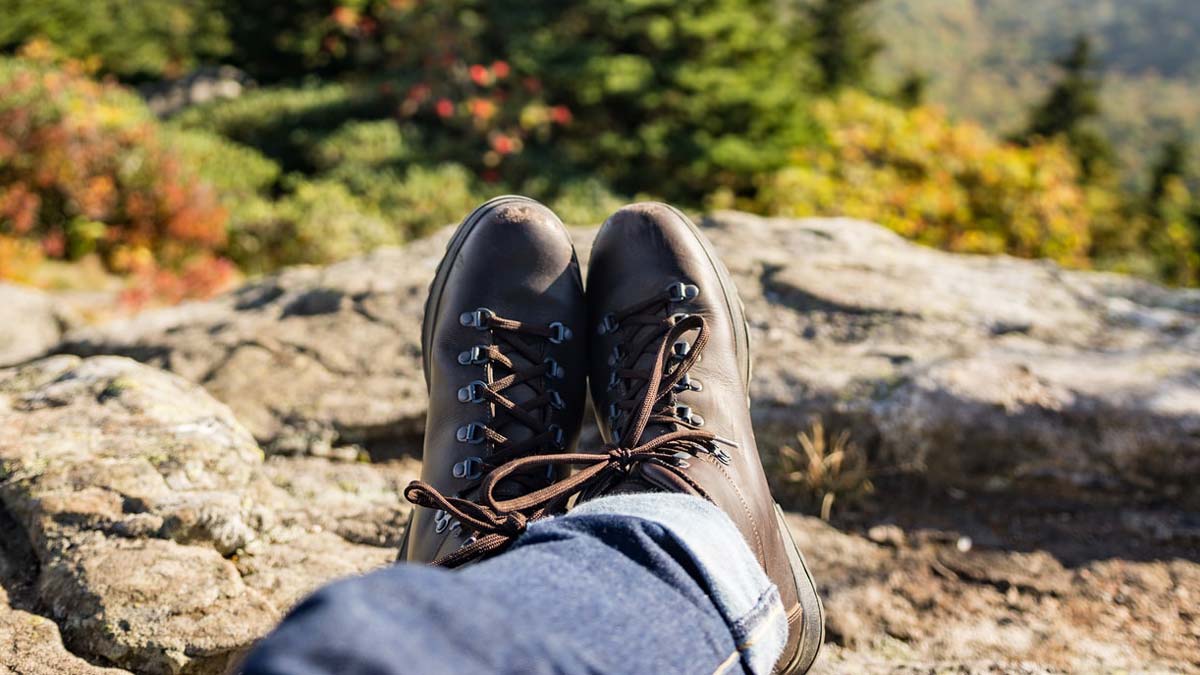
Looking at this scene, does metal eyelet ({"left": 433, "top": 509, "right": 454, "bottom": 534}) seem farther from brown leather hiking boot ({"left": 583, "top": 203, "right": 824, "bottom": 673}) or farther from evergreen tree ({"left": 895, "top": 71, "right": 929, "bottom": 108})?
evergreen tree ({"left": 895, "top": 71, "right": 929, "bottom": 108})

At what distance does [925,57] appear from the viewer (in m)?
71.2

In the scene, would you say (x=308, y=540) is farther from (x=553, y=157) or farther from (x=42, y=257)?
(x=553, y=157)

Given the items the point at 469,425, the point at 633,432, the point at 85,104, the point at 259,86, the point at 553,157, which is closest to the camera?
the point at 633,432

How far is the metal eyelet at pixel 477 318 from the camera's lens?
170 centimetres

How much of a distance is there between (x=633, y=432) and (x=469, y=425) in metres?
0.36

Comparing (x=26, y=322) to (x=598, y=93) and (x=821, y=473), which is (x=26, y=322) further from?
(x=598, y=93)

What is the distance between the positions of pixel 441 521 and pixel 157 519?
20.7 inches

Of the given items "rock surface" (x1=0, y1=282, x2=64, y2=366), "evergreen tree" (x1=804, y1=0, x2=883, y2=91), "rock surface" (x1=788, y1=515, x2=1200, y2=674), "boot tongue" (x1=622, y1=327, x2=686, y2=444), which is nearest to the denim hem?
"boot tongue" (x1=622, y1=327, x2=686, y2=444)

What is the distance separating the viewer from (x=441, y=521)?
1344 millimetres

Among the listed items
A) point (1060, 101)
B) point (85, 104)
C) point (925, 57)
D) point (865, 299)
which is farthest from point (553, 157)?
point (925, 57)

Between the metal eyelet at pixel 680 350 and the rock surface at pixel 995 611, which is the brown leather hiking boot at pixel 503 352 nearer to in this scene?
the metal eyelet at pixel 680 350

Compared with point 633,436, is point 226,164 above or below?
below

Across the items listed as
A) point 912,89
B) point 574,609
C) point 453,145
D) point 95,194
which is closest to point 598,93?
point 453,145

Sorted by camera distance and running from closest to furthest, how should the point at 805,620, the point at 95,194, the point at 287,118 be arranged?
the point at 805,620 → the point at 95,194 → the point at 287,118
